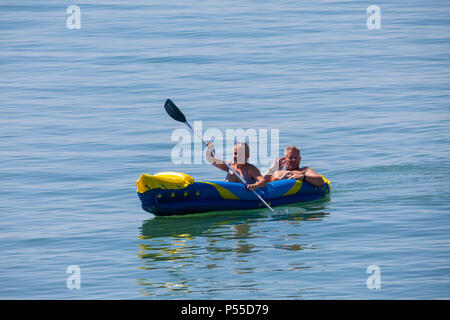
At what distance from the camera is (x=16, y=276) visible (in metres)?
9.63

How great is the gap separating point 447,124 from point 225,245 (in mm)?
9013

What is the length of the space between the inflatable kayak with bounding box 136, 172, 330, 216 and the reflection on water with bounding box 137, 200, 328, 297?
16 centimetres

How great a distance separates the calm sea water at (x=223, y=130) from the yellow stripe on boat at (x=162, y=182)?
0.58m

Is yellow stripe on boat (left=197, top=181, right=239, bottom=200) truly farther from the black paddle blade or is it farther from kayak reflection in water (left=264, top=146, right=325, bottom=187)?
the black paddle blade

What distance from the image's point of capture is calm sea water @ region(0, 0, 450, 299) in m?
9.48

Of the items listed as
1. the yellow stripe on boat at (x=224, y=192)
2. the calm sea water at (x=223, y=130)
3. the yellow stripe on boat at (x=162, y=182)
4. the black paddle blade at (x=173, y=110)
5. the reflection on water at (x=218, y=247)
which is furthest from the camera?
the black paddle blade at (x=173, y=110)

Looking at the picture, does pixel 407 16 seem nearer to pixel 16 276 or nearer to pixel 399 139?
pixel 399 139

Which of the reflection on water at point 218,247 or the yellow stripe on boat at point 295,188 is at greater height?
the yellow stripe on boat at point 295,188

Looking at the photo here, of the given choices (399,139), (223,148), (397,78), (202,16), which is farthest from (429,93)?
(202,16)

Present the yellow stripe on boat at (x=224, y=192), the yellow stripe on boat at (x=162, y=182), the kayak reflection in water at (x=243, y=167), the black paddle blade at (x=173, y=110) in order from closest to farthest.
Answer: the yellow stripe on boat at (x=162, y=182) → the yellow stripe on boat at (x=224, y=192) → the kayak reflection in water at (x=243, y=167) → the black paddle blade at (x=173, y=110)

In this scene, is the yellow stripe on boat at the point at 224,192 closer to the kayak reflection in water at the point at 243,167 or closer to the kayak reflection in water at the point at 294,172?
the kayak reflection in water at the point at 243,167

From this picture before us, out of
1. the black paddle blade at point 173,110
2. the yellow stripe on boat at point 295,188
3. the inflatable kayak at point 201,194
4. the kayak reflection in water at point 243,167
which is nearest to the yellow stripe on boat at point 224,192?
the inflatable kayak at point 201,194

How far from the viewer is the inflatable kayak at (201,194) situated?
38.1 ft

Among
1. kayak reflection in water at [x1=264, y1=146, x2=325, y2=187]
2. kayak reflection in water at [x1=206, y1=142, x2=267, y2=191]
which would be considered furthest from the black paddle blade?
kayak reflection in water at [x1=264, y1=146, x2=325, y2=187]
